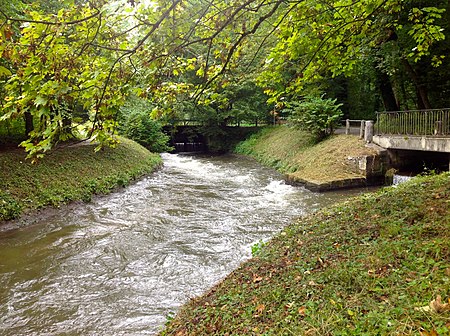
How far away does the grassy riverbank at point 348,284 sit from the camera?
2779 millimetres

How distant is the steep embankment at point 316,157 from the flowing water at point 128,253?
3.36ft

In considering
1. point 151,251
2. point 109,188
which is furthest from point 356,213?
point 109,188

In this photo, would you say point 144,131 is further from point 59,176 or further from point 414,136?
point 414,136

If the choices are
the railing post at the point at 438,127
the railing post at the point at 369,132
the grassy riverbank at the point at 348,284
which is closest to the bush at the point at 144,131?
the railing post at the point at 369,132

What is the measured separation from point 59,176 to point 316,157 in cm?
1111

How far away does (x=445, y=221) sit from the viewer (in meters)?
4.34

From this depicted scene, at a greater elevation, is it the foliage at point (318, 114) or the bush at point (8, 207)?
the foliage at point (318, 114)

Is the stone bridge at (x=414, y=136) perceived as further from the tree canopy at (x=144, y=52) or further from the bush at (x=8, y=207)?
the bush at (x=8, y=207)

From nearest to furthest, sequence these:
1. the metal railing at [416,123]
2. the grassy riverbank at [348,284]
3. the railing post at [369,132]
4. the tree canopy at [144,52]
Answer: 1. the grassy riverbank at [348,284]
2. the tree canopy at [144,52]
3. the metal railing at [416,123]
4. the railing post at [369,132]

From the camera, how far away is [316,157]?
15.9 m

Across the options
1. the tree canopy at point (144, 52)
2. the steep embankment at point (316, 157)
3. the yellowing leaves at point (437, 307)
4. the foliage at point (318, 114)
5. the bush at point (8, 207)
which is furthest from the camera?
the foliage at point (318, 114)

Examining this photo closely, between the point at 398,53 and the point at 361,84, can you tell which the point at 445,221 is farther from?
the point at 361,84

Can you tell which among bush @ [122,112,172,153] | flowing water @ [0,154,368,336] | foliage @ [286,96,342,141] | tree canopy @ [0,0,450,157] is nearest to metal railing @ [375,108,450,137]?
foliage @ [286,96,342,141]

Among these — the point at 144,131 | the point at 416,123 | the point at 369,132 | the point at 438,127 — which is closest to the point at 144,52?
the point at 438,127
